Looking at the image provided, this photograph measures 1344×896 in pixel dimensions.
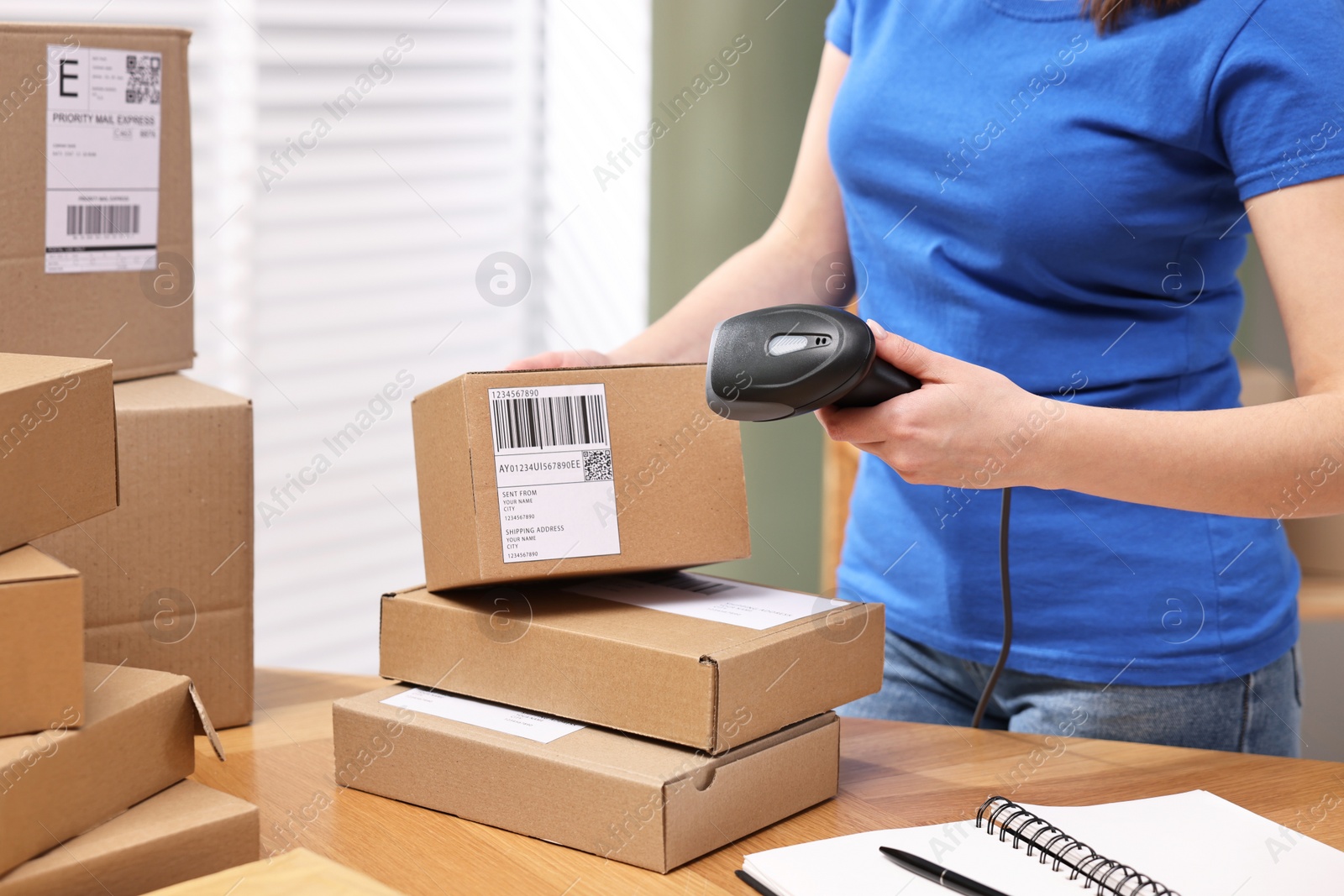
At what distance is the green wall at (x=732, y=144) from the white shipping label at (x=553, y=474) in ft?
5.01

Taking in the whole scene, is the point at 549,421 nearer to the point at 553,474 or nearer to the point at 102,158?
the point at 553,474

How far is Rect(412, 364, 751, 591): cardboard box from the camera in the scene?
2.74 ft

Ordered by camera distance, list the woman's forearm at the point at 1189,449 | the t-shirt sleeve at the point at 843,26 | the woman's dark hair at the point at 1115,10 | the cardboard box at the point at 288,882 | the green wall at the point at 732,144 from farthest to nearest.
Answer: the green wall at the point at 732,144, the t-shirt sleeve at the point at 843,26, the woman's dark hair at the point at 1115,10, the woman's forearm at the point at 1189,449, the cardboard box at the point at 288,882

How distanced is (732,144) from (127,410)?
1619 mm

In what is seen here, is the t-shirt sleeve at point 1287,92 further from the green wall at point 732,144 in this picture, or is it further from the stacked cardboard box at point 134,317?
the green wall at point 732,144

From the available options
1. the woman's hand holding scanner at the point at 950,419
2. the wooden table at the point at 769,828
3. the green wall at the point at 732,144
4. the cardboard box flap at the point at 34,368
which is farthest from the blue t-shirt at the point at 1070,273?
the green wall at the point at 732,144

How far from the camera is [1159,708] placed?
3.47ft

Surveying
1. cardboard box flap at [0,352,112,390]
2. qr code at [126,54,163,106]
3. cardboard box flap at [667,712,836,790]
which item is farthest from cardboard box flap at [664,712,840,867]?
qr code at [126,54,163,106]

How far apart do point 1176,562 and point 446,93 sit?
182 cm

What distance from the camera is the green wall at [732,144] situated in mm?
2367

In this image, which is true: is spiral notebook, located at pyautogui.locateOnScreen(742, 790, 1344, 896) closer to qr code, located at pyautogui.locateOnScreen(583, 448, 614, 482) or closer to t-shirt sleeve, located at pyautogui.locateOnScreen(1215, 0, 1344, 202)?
qr code, located at pyautogui.locateOnScreen(583, 448, 614, 482)

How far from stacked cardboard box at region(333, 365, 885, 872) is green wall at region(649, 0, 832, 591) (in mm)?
1489

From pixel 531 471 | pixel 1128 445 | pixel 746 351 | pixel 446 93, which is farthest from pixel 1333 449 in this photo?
pixel 446 93

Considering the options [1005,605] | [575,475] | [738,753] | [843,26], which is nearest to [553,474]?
A: [575,475]
